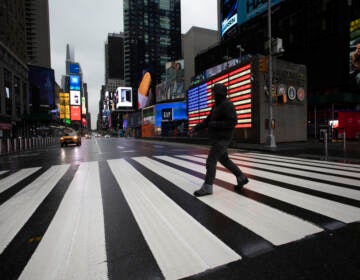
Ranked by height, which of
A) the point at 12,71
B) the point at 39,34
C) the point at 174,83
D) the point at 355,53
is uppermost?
the point at 39,34

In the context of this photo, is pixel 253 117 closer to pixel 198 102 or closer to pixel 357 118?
pixel 357 118

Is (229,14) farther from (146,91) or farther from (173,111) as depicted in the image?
(146,91)

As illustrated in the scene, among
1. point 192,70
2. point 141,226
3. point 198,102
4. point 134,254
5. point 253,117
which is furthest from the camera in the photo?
point 192,70

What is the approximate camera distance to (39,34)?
12338 cm

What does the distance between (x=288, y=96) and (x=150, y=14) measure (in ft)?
534

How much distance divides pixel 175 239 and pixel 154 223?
0.51 meters

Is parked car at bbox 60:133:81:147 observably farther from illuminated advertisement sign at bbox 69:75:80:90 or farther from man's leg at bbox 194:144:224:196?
illuminated advertisement sign at bbox 69:75:80:90

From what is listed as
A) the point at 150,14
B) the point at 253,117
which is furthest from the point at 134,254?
the point at 150,14

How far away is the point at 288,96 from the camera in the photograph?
1870 cm

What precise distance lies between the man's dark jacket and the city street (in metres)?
1.05

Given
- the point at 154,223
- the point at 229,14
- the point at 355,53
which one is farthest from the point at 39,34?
the point at 154,223

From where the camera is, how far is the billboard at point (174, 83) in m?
67.2

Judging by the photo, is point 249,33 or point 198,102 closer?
point 198,102

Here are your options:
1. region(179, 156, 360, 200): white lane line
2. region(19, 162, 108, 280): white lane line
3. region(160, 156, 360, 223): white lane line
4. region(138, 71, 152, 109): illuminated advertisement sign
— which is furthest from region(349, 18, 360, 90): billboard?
region(138, 71, 152, 109): illuminated advertisement sign
